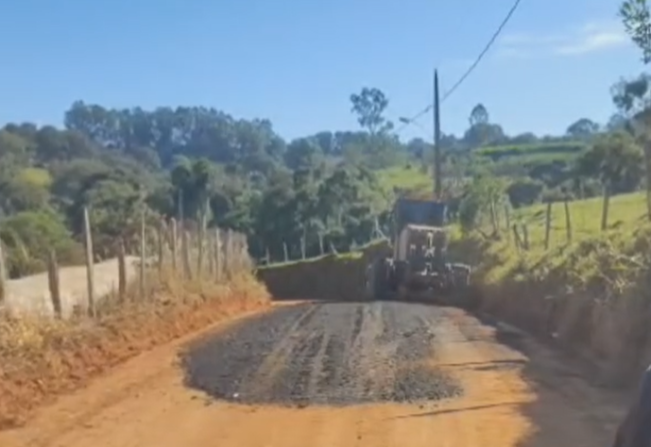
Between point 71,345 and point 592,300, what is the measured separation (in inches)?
319

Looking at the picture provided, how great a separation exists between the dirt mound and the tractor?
11.0 metres

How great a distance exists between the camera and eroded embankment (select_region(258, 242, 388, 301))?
50241 millimetres

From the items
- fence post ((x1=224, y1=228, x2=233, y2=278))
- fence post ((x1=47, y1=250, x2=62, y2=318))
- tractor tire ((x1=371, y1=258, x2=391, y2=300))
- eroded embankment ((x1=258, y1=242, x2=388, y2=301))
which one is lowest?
eroded embankment ((x1=258, y1=242, x2=388, y2=301))

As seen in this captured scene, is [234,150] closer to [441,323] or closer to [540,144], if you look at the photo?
[540,144]

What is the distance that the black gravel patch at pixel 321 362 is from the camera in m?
13.8

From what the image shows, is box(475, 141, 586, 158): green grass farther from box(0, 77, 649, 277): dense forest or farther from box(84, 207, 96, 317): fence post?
box(84, 207, 96, 317): fence post

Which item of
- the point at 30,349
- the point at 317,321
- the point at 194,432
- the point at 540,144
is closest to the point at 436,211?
the point at 317,321

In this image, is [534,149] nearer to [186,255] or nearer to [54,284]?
[186,255]

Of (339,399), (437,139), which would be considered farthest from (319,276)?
(339,399)

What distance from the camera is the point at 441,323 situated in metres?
24.0

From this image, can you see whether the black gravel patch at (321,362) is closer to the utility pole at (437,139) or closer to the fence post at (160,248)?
the fence post at (160,248)

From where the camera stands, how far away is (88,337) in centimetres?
1739

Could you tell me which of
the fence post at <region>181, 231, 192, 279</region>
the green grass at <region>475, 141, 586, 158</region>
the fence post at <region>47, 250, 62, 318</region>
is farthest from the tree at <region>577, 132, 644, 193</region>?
the green grass at <region>475, 141, 586, 158</region>

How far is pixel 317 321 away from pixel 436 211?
1164 cm
